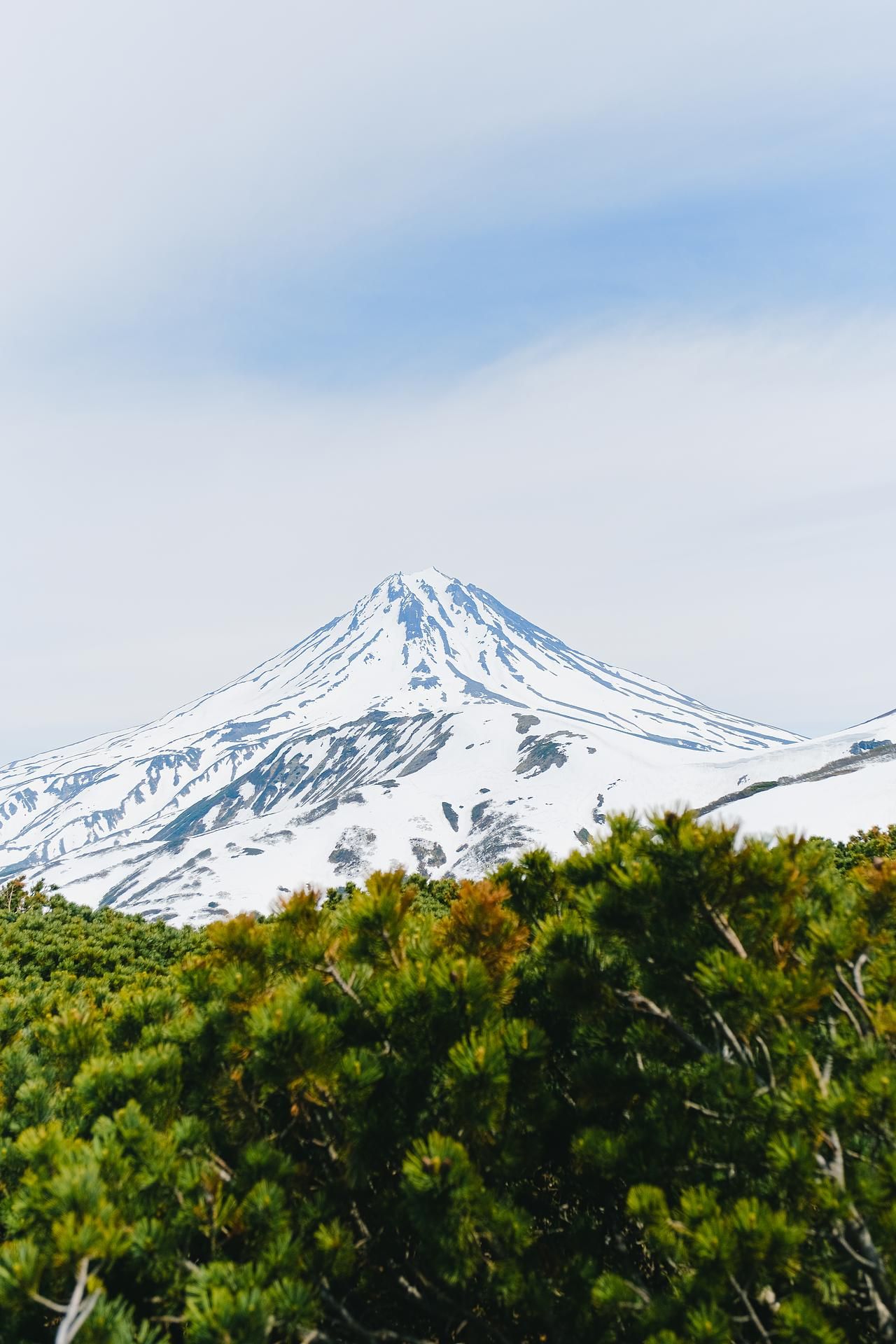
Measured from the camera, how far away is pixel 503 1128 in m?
3.56

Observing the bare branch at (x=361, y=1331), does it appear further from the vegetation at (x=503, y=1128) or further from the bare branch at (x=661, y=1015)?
the bare branch at (x=661, y=1015)

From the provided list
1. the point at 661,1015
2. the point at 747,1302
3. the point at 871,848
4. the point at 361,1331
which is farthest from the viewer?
the point at 871,848

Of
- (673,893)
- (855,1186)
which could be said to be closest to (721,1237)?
(855,1186)

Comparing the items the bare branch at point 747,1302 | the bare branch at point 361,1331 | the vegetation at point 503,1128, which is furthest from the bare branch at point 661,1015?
the bare branch at point 361,1331

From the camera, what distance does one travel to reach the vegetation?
2723 millimetres

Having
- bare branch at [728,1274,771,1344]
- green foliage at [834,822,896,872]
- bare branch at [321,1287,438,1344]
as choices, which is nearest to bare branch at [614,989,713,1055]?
bare branch at [728,1274,771,1344]

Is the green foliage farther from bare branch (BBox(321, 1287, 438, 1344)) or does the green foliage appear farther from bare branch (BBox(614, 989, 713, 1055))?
bare branch (BBox(321, 1287, 438, 1344))


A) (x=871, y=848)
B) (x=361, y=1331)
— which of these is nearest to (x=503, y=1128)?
(x=361, y=1331)

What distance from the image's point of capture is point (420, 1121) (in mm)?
3445

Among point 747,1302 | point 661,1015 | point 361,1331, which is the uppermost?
point 661,1015

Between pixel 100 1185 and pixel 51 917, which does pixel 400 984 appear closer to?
pixel 100 1185

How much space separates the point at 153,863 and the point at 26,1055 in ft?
525

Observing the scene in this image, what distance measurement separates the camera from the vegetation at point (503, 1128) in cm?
272

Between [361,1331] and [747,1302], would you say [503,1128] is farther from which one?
[747,1302]
